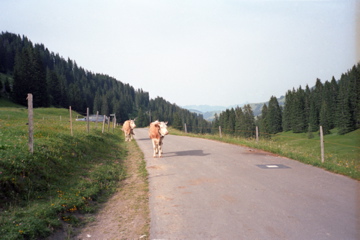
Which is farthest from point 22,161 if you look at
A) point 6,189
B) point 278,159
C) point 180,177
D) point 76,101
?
point 76,101

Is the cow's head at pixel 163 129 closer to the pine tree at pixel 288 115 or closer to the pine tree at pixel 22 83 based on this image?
the pine tree at pixel 22 83

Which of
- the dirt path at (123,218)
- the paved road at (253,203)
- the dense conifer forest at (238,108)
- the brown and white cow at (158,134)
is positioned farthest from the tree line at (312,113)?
the dirt path at (123,218)

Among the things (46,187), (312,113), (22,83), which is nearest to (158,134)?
(46,187)

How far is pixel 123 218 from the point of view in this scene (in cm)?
557

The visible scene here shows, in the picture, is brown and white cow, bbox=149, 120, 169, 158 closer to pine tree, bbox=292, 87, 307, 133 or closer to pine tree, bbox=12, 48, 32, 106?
pine tree, bbox=12, 48, 32, 106

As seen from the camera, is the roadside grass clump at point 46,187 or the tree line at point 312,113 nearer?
the roadside grass clump at point 46,187

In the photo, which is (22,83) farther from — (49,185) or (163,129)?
(49,185)

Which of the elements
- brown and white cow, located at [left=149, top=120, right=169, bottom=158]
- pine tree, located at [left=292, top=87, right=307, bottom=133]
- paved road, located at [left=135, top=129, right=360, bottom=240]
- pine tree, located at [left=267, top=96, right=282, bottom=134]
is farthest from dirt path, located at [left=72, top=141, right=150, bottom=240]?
pine tree, located at [left=267, top=96, right=282, bottom=134]

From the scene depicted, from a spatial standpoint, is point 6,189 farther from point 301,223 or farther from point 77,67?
point 77,67

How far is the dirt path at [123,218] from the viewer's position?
4781 mm

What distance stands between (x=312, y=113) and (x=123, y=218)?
11713cm

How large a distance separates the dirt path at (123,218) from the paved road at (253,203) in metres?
0.23

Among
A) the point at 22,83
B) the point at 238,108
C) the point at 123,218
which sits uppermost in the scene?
the point at 22,83

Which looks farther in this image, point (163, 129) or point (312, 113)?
point (312, 113)
